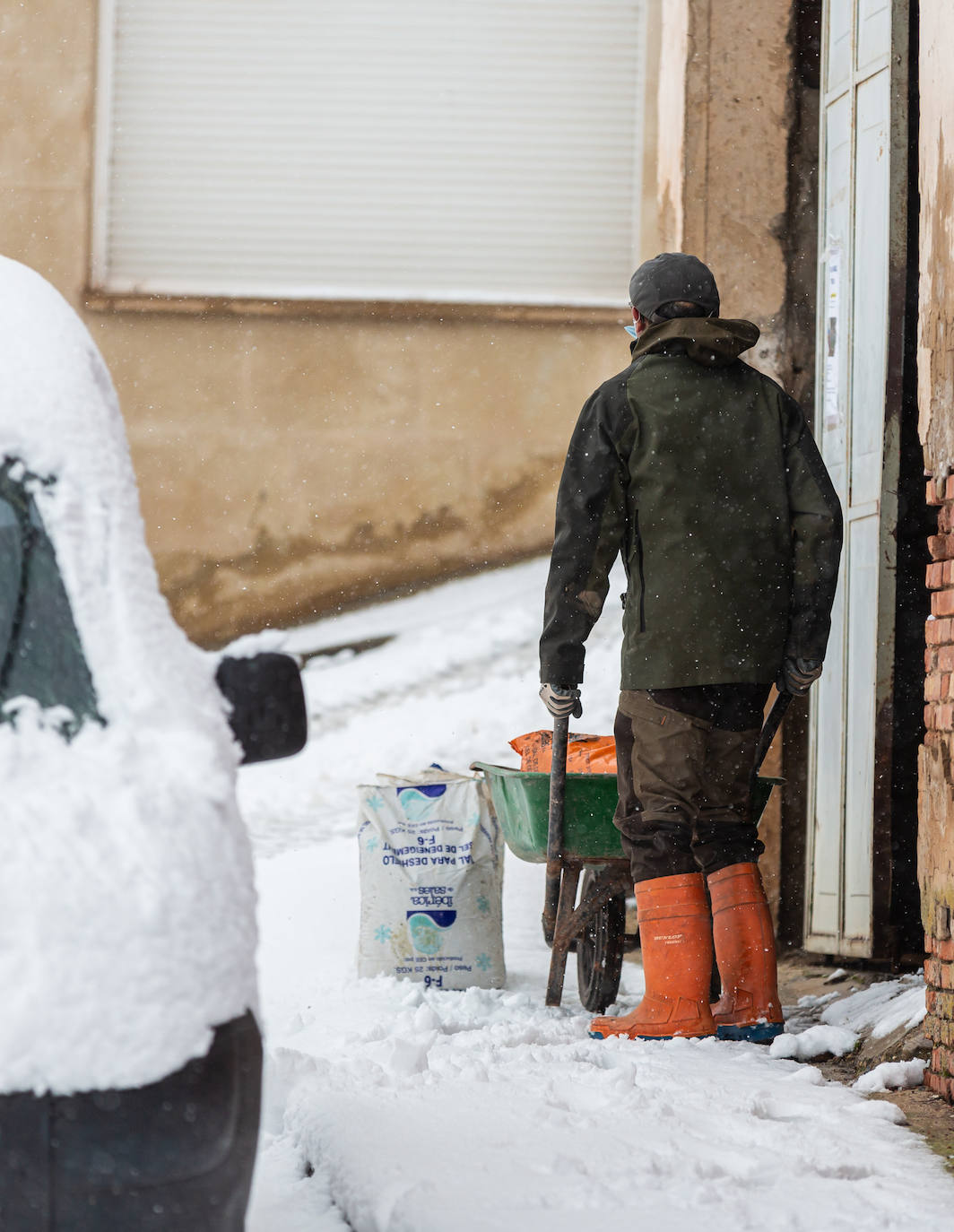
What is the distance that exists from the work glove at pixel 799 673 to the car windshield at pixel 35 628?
2.67m

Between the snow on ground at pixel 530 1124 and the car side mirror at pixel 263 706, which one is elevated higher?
the car side mirror at pixel 263 706

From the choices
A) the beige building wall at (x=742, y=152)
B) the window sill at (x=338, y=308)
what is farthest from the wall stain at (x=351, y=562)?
the beige building wall at (x=742, y=152)

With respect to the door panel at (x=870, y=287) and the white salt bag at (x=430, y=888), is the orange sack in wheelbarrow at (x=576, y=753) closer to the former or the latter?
the white salt bag at (x=430, y=888)

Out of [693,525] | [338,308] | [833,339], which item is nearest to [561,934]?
[693,525]

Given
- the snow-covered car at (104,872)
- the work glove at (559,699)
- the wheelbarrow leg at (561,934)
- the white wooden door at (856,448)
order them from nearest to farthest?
the snow-covered car at (104,872) < the work glove at (559,699) < the wheelbarrow leg at (561,934) < the white wooden door at (856,448)

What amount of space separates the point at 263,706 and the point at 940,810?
6.37ft

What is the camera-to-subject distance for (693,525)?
3.89 metres

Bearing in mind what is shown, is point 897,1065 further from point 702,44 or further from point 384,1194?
point 702,44

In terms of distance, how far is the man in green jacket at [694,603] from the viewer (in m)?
3.82

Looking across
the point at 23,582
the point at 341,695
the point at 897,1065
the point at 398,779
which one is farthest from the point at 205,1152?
the point at 341,695

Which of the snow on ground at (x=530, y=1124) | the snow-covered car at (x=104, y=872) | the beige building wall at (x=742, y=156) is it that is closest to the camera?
the snow-covered car at (x=104, y=872)

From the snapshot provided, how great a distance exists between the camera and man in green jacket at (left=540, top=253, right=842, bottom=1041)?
3.82 meters

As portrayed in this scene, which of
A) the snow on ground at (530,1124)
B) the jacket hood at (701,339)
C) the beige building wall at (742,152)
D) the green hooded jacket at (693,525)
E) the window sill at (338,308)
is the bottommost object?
the snow on ground at (530,1124)

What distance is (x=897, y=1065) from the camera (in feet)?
10.9
